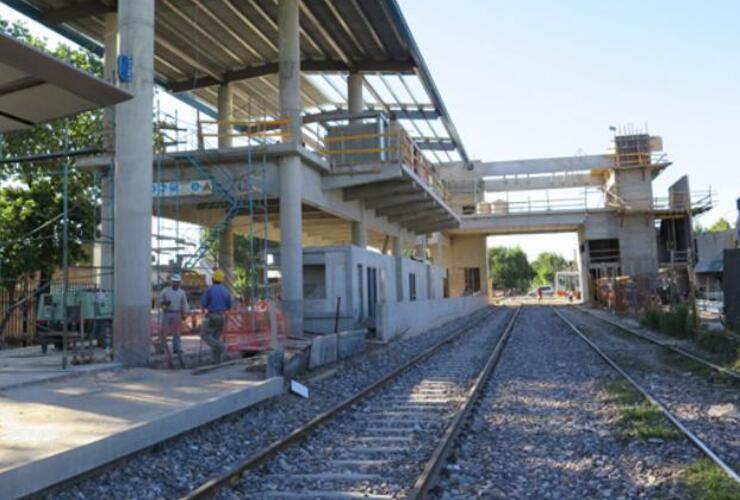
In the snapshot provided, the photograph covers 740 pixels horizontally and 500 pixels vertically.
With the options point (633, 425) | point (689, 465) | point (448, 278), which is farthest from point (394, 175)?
point (448, 278)

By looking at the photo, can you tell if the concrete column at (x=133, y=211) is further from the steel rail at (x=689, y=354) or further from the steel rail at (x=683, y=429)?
the steel rail at (x=689, y=354)

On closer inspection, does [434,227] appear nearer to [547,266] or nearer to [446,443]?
[446,443]

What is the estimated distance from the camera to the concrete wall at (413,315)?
2090 centimetres

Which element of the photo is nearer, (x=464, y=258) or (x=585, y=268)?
(x=585, y=268)

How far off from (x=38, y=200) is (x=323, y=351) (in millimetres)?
16317

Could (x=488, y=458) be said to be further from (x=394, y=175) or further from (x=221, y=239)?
(x=221, y=239)

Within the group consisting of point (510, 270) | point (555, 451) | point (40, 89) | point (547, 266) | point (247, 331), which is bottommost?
point (555, 451)

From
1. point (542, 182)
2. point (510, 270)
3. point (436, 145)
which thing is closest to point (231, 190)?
point (436, 145)

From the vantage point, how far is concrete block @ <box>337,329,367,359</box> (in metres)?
16.2

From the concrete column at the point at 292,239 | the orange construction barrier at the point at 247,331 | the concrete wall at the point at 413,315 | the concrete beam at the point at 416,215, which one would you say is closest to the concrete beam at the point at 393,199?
the concrete beam at the point at 416,215

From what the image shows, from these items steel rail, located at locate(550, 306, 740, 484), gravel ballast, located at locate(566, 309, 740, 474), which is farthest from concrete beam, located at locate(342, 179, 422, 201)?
steel rail, located at locate(550, 306, 740, 484)

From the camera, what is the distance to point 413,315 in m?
25.4

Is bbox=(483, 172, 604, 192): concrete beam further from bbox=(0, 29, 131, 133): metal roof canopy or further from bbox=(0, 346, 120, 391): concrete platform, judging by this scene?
bbox=(0, 29, 131, 133): metal roof canopy

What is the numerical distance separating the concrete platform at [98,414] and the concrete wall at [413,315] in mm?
9028
